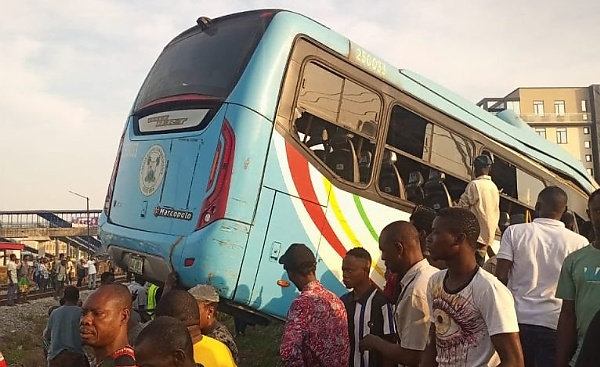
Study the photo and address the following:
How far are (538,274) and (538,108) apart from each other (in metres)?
42.5

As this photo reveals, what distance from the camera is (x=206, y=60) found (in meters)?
6.16

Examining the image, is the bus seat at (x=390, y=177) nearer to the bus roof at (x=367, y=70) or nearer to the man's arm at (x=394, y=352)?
the bus roof at (x=367, y=70)

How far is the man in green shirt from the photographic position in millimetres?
3355

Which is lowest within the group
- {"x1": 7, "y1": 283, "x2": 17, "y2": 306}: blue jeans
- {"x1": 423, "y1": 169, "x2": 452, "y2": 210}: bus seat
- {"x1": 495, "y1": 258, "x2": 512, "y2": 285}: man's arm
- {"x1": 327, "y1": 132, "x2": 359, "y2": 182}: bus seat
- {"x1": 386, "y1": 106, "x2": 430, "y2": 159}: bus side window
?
{"x1": 7, "y1": 283, "x2": 17, "y2": 306}: blue jeans

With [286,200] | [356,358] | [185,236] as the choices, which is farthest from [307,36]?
[356,358]

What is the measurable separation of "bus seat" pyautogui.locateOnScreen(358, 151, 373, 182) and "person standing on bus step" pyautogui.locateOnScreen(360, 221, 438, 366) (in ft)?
7.75

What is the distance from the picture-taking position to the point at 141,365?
2576mm

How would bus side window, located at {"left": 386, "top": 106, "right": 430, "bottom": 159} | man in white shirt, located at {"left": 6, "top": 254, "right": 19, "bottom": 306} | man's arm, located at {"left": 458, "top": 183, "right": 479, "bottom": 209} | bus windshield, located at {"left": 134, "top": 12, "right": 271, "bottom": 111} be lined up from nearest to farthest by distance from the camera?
1. bus windshield, located at {"left": 134, "top": 12, "right": 271, "bottom": 111}
2. man's arm, located at {"left": 458, "top": 183, "right": 479, "bottom": 209}
3. bus side window, located at {"left": 386, "top": 106, "right": 430, "bottom": 159}
4. man in white shirt, located at {"left": 6, "top": 254, "right": 19, "bottom": 306}

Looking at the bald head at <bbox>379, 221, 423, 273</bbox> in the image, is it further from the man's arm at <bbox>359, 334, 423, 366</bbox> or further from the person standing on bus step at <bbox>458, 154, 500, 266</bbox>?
the person standing on bus step at <bbox>458, 154, 500, 266</bbox>

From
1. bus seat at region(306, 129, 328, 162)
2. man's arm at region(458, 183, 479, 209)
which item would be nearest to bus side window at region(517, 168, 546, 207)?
man's arm at region(458, 183, 479, 209)

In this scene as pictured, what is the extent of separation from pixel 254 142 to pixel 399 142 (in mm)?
1881

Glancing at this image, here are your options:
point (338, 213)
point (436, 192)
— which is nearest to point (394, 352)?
point (338, 213)

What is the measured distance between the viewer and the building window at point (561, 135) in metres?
37.0

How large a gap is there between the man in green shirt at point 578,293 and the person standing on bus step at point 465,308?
0.68m
